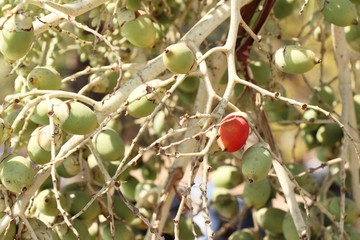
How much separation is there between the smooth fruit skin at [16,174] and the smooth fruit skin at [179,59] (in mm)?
223

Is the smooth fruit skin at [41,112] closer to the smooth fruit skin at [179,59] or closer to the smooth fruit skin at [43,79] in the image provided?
the smooth fruit skin at [43,79]

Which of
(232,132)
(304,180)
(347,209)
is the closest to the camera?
(232,132)

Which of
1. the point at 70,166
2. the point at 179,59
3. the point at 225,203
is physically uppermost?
the point at 179,59

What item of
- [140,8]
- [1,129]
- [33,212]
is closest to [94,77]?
[140,8]

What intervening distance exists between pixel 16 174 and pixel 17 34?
0.57 feet

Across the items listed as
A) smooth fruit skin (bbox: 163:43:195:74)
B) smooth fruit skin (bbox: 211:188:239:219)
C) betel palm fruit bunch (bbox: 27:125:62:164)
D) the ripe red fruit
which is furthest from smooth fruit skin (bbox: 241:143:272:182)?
smooth fruit skin (bbox: 211:188:239:219)

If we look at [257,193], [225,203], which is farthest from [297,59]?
[225,203]

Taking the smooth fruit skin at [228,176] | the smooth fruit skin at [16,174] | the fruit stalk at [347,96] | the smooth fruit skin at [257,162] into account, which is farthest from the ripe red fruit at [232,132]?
the smooth fruit skin at [228,176]

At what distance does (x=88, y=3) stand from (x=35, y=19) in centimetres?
12

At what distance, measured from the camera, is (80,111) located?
1.05 meters

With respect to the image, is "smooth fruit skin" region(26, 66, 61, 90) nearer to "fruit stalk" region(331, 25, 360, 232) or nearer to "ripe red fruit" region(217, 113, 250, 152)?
"ripe red fruit" region(217, 113, 250, 152)

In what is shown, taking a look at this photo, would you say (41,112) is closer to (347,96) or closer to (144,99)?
(144,99)

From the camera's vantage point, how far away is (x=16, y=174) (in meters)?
1.01

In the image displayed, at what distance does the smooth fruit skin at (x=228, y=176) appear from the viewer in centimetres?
147
